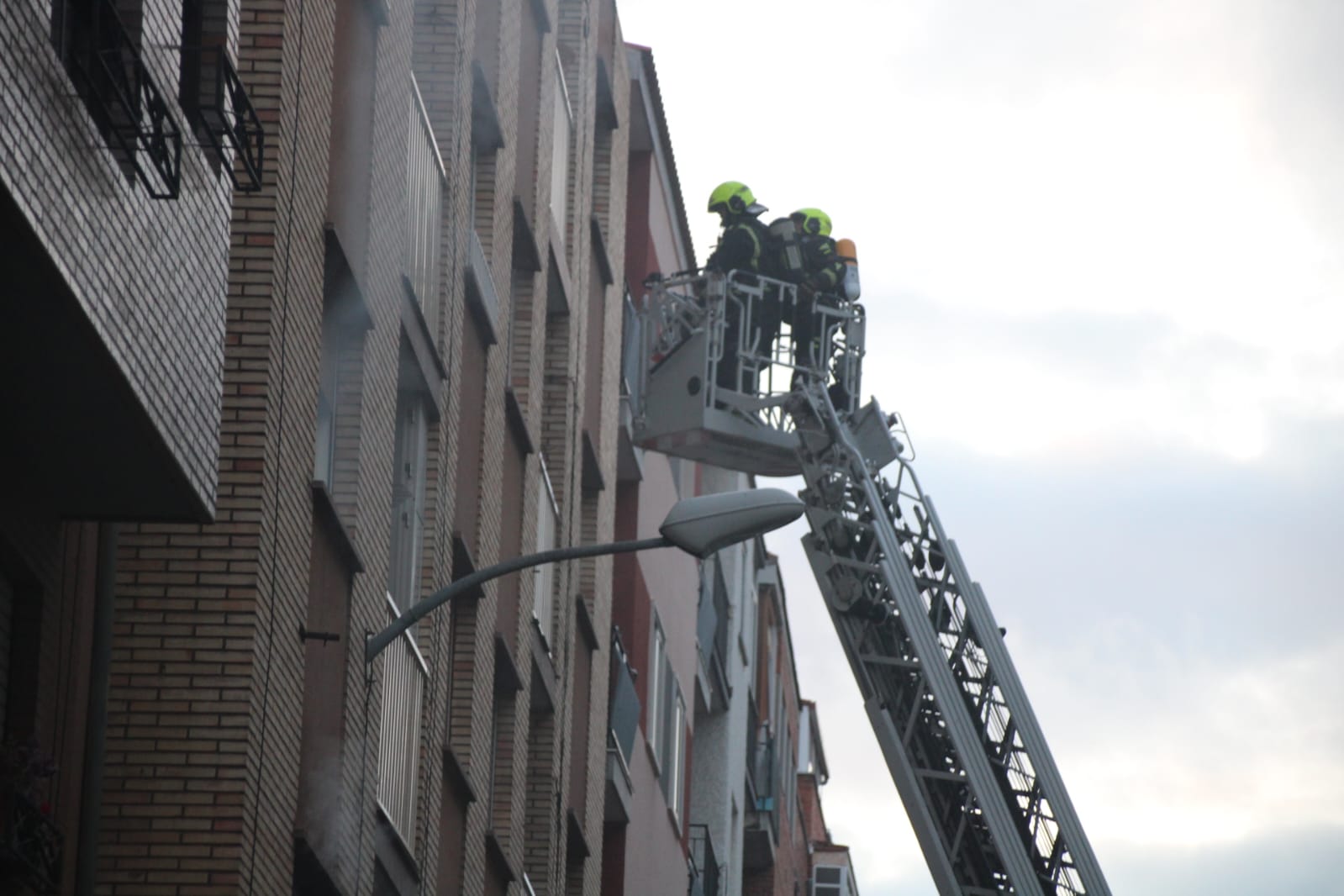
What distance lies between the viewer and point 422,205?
620 inches

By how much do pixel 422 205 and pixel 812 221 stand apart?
12.3 meters

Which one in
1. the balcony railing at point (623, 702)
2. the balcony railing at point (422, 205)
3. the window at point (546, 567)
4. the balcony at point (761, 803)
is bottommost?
the balcony railing at point (422, 205)

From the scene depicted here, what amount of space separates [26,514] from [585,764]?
14932mm

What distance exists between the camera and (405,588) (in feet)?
51.4

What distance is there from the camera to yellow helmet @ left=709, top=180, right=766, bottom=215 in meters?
27.3

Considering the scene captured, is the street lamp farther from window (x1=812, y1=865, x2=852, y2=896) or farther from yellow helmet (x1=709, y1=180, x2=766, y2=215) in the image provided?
window (x1=812, y1=865, x2=852, y2=896)

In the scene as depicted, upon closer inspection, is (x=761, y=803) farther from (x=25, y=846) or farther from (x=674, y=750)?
(x=25, y=846)

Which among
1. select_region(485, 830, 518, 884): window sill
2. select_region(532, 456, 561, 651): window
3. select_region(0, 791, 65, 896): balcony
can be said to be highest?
select_region(532, 456, 561, 651): window

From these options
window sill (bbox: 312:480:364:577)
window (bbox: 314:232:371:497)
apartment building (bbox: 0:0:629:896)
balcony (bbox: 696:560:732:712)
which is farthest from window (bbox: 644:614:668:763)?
window sill (bbox: 312:480:364:577)

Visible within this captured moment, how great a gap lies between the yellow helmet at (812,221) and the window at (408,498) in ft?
39.7

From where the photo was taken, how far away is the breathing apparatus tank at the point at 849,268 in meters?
28.0

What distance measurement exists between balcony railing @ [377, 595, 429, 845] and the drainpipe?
413cm

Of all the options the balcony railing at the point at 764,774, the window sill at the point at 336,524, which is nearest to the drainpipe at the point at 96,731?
the window sill at the point at 336,524

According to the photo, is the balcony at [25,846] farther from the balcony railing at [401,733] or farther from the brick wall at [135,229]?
the balcony railing at [401,733]
